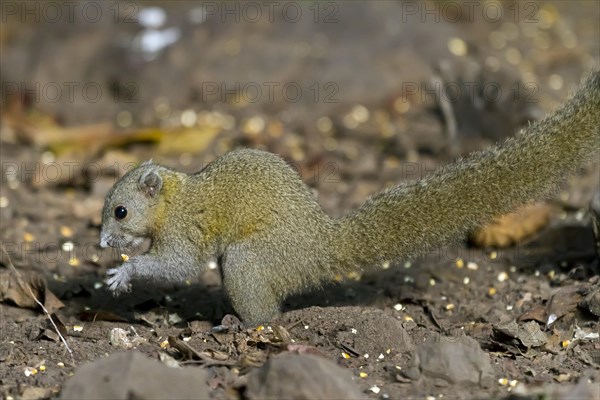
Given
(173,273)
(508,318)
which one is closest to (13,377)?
(173,273)

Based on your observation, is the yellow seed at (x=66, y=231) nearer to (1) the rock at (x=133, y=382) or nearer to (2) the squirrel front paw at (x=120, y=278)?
(2) the squirrel front paw at (x=120, y=278)

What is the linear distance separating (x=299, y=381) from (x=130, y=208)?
2512mm

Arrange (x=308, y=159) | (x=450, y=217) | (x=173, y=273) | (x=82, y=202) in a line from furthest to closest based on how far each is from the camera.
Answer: (x=308, y=159) < (x=82, y=202) < (x=173, y=273) < (x=450, y=217)

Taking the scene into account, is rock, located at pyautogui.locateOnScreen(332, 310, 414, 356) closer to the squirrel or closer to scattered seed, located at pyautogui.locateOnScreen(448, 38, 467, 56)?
the squirrel

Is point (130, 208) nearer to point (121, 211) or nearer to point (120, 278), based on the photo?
point (121, 211)

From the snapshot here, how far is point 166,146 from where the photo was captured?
38.5ft

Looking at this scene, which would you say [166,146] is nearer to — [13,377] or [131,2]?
[131,2]

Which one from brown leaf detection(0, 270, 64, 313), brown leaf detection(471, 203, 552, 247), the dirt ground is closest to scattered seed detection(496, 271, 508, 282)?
the dirt ground

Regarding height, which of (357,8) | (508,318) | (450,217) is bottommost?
(508,318)

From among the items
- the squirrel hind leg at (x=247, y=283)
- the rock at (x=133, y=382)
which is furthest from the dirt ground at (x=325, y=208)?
Answer: the squirrel hind leg at (x=247, y=283)

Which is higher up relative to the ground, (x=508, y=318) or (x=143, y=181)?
(x=143, y=181)

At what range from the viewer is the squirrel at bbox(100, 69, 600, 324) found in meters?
6.23

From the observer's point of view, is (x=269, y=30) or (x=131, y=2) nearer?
(x=269, y=30)

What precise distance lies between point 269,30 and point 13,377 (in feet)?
28.4
